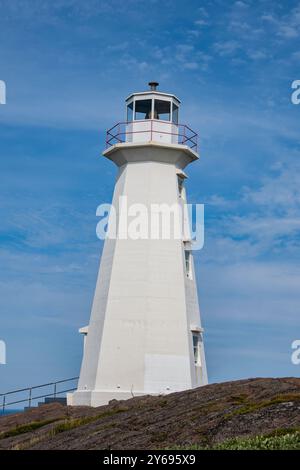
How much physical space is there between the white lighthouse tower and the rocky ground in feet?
8.37

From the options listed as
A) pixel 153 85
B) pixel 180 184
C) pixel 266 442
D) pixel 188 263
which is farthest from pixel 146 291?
pixel 266 442

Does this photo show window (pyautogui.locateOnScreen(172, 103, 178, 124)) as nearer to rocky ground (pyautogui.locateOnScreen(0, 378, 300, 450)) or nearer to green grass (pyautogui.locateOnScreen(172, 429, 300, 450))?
rocky ground (pyautogui.locateOnScreen(0, 378, 300, 450))

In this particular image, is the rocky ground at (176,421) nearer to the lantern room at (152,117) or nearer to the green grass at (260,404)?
the green grass at (260,404)

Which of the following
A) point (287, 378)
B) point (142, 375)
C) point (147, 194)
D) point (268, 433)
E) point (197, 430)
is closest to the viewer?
point (268, 433)

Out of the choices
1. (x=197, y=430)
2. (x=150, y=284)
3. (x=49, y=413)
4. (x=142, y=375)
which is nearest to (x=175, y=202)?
(x=150, y=284)

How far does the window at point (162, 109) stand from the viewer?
37.3 meters

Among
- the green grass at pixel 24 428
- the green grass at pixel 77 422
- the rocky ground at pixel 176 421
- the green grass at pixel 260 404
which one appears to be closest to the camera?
the rocky ground at pixel 176 421

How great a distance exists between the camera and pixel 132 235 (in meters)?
35.9

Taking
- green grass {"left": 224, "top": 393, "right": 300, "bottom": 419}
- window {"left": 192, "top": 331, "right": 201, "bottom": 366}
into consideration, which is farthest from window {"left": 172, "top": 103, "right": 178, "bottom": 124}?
green grass {"left": 224, "top": 393, "right": 300, "bottom": 419}

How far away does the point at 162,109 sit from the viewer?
37.5 m

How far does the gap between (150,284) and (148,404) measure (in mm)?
7283

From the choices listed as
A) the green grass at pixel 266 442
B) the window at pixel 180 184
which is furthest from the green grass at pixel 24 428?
the green grass at pixel 266 442

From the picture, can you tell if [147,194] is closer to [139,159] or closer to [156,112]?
[139,159]

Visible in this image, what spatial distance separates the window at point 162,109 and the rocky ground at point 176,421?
13.1 metres
